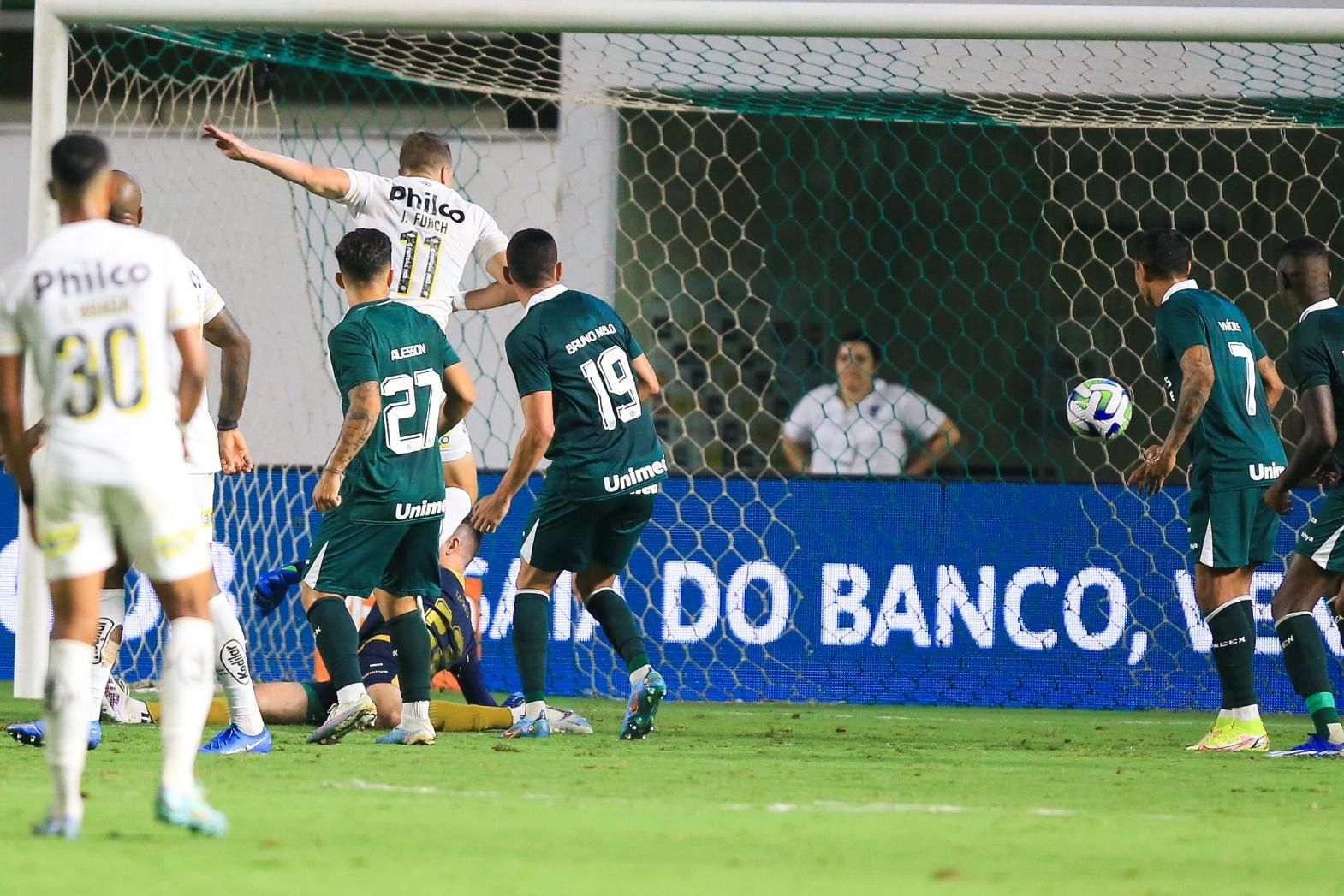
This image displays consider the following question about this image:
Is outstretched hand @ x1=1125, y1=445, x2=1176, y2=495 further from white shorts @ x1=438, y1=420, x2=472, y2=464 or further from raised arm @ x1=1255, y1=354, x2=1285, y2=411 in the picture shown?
white shorts @ x1=438, y1=420, x2=472, y2=464

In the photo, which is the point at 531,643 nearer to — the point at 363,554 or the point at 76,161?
the point at 363,554

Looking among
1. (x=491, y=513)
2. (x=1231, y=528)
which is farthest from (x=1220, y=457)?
(x=491, y=513)

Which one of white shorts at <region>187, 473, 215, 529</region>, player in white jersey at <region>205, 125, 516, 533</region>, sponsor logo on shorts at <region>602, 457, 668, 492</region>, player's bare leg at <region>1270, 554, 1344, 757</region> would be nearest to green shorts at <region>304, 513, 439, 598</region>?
white shorts at <region>187, 473, 215, 529</region>

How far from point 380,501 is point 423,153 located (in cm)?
206

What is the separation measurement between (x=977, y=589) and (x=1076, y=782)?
145 inches

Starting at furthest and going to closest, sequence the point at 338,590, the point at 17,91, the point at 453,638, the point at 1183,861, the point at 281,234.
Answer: the point at 17,91, the point at 281,234, the point at 453,638, the point at 338,590, the point at 1183,861

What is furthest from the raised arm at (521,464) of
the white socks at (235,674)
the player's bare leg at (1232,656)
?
the player's bare leg at (1232,656)

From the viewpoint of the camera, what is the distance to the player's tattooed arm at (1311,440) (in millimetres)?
6680

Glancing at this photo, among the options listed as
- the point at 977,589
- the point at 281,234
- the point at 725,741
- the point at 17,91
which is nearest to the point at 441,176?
the point at 725,741

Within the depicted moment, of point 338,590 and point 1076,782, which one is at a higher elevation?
point 338,590

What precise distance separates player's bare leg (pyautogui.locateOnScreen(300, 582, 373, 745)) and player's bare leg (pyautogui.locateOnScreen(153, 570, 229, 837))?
2215 mm

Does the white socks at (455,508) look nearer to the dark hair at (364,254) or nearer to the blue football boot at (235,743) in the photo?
the dark hair at (364,254)

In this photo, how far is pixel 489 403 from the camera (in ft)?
40.9

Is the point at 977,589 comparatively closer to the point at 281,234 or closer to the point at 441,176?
the point at 441,176
